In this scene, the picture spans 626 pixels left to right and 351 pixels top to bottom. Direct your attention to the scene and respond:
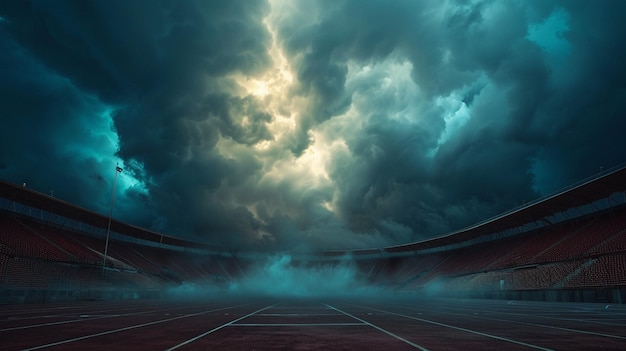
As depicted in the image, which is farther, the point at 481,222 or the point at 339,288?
the point at 339,288

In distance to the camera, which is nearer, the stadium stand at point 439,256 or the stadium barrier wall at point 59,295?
the stadium barrier wall at point 59,295

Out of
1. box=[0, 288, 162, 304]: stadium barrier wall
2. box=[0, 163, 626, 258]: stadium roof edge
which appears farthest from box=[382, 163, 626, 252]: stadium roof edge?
box=[0, 288, 162, 304]: stadium barrier wall

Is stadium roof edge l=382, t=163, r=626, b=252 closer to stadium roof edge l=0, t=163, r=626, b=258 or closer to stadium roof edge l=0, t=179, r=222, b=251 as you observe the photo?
stadium roof edge l=0, t=163, r=626, b=258

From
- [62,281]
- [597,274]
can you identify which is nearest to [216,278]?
[62,281]

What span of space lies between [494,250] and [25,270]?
6555 cm

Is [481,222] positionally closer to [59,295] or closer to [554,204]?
[554,204]

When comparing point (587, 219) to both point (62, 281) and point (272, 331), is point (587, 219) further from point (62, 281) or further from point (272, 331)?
point (62, 281)

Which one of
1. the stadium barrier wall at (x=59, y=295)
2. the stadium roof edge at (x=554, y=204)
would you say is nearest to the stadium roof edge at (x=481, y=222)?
the stadium roof edge at (x=554, y=204)

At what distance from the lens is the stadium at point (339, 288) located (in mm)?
10203

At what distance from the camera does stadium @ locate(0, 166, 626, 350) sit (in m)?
10.2

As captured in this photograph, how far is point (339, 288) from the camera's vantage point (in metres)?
93.6

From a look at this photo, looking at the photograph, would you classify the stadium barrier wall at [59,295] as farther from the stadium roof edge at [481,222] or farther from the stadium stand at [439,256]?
the stadium roof edge at [481,222]

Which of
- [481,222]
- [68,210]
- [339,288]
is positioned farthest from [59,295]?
[339,288]

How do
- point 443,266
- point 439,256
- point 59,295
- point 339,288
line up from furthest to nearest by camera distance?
1. point 339,288
2. point 439,256
3. point 443,266
4. point 59,295
